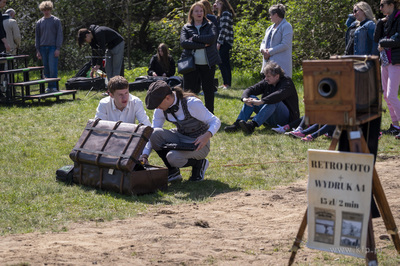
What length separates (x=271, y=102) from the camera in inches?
398

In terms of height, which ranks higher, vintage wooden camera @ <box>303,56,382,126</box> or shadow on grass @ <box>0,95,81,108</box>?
vintage wooden camera @ <box>303,56,382,126</box>

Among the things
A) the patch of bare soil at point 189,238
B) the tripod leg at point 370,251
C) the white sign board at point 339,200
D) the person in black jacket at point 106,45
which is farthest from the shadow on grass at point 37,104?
the tripod leg at point 370,251

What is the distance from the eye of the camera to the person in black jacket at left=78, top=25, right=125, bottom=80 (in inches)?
546

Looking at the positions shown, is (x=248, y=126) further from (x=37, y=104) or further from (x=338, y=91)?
(x=338, y=91)

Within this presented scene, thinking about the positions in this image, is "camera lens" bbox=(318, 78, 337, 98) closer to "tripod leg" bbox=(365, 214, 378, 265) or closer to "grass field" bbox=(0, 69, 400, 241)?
"tripod leg" bbox=(365, 214, 378, 265)

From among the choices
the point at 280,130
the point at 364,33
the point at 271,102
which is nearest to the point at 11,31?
the point at 271,102

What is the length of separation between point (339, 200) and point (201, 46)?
21.9 ft

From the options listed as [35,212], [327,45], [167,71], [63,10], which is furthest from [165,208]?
[63,10]

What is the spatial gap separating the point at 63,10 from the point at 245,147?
12.3 m

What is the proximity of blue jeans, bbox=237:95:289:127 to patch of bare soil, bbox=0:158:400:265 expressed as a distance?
11.9ft

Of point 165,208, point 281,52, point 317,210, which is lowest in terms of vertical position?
point 165,208

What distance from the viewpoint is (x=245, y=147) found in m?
9.50

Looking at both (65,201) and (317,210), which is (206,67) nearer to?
(65,201)

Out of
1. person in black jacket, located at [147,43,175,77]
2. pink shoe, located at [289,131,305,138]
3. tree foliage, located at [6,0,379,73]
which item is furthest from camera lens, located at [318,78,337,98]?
tree foliage, located at [6,0,379,73]
